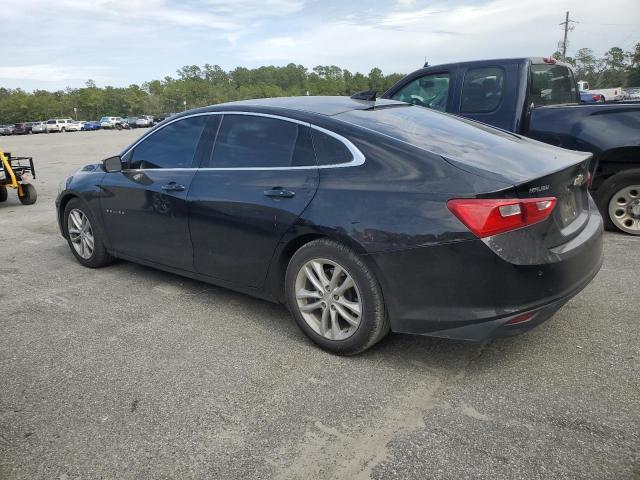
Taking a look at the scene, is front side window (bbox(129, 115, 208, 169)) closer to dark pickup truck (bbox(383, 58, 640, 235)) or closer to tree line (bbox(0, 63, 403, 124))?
dark pickup truck (bbox(383, 58, 640, 235))

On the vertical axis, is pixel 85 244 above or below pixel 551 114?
below

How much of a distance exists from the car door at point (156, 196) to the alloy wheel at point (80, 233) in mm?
419

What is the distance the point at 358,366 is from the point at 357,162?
4.01 feet

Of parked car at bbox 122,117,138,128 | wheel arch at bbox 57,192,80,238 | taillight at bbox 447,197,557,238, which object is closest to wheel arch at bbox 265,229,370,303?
taillight at bbox 447,197,557,238

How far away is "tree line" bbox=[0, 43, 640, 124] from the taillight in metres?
82.2

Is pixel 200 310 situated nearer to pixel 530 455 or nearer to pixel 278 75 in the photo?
pixel 530 455

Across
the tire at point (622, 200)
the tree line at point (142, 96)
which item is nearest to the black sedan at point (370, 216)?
the tire at point (622, 200)

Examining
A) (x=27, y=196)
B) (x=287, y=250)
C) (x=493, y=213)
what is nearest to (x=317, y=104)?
(x=287, y=250)

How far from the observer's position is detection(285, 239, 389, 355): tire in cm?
311

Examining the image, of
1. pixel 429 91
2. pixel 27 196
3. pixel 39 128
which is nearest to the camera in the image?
pixel 429 91

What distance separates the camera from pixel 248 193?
3660 millimetres

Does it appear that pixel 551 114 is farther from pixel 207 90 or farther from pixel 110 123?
pixel 207 90

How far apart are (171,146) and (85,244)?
1660 millimetres

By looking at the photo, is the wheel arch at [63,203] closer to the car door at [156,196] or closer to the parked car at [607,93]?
the car door at [156,196]
